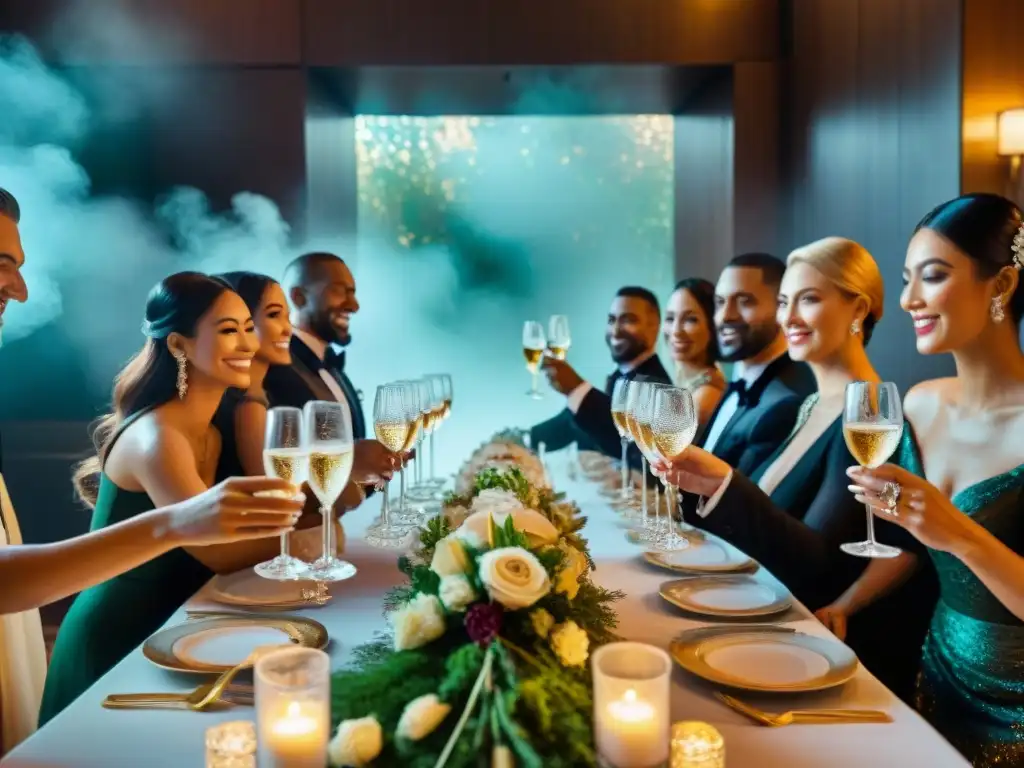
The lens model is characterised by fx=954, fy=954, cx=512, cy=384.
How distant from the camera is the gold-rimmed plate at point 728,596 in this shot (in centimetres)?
139

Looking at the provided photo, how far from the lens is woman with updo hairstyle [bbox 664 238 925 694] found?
167cm

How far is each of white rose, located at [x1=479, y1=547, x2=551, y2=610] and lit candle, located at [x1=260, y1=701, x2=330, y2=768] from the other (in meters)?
0.18

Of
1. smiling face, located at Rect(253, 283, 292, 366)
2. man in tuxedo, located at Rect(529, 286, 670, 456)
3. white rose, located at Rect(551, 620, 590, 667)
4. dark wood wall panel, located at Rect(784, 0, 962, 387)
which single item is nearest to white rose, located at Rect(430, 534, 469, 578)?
white rose, located at Rect(551, 620, 590, 667)

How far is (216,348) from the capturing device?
1868mm

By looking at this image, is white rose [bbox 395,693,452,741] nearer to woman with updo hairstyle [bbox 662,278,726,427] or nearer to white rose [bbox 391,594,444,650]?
white rose [bbox 391,594,444,650]

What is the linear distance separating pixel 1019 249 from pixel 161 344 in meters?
1.53

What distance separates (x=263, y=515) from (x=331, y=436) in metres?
0.21

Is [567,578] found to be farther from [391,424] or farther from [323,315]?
[323,315]

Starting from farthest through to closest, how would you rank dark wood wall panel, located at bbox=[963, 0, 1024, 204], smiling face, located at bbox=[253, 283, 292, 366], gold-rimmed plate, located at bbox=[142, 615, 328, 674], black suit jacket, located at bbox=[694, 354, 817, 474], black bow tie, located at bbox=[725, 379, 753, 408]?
smiling face, located at bbox=[253, 283, 292, 366]
dark wood wall panel, located at bbox=[963, 0, 1024, 204]
black bow tie, located at bbox=[725, 379, 753, 408]
black suit jacket, located at bbox=[694, 354, 817, 474]
gold-rimmed plate, located at bbox=[142, 615, 328, 674]

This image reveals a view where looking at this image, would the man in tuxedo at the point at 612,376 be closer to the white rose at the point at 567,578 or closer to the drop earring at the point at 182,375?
the drop earring at the point at 182,375

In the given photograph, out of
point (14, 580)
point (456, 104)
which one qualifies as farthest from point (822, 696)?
point (456, 104)

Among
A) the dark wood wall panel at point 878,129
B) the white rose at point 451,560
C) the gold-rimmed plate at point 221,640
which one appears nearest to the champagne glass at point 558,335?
the dark wood wall panel at point 878,129

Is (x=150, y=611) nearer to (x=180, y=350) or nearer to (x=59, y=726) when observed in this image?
(x=180, y=350)

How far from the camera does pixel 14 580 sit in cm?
119
